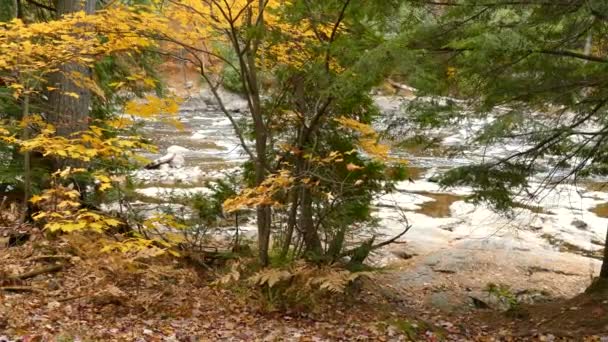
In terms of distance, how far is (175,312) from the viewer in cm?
586

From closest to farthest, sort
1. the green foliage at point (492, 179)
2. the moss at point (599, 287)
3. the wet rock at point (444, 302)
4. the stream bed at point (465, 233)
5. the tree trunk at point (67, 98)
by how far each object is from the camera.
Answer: the green foliage at point (492, 179) < the moss at point (599, 287) < the tree trunk at point (67, 98) < the wet rock at point (444, 302) < the stream bed at point (465, 233)

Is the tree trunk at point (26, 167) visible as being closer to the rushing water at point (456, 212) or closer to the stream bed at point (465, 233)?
the stream bed at point (465, 233)

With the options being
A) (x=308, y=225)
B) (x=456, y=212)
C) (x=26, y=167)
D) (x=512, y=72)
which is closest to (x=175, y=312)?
(x=308, y=225)

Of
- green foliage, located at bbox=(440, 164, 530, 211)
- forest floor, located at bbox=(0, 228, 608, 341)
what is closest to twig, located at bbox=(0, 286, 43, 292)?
forest floor, located at bbox=(0, 228, 608, 341)

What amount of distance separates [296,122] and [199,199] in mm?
1971

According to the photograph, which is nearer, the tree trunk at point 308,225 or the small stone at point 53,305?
Result: the small stone at point 53,305

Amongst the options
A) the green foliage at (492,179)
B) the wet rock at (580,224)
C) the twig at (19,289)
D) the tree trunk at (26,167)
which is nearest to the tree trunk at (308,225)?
the green foliage at (492,179)

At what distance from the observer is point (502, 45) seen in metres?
4.79

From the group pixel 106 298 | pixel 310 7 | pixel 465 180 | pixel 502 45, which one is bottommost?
pixel 106 298

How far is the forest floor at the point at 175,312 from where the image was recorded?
→ 5160mm

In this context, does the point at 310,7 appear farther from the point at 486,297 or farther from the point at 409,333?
the point at 486,297

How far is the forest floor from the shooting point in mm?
5160

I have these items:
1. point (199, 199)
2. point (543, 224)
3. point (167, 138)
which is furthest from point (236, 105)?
point (199, 199)

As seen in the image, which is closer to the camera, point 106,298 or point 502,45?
point 502,45
